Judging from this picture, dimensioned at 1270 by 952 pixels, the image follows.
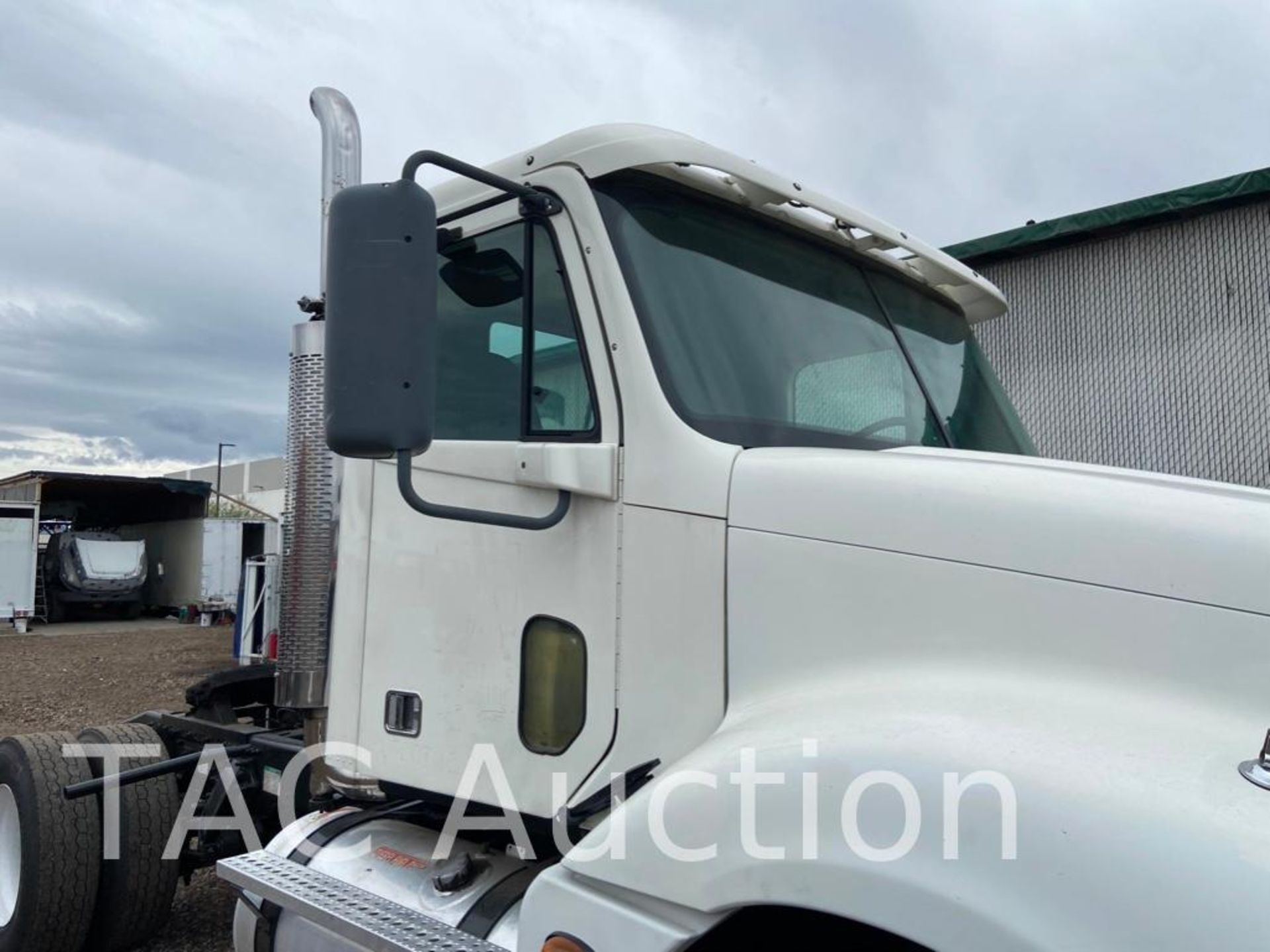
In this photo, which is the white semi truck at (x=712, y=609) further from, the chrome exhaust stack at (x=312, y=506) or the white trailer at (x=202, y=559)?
the white trailer at (x=202, y=559)

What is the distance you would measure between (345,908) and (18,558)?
21158 millimetres

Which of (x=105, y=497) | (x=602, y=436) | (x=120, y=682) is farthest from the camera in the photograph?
(x=105, y=497)

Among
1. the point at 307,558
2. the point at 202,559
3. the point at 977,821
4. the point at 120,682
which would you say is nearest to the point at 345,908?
the point at 307,558

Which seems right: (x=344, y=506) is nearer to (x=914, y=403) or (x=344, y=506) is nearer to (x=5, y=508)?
(x=914, y=403)

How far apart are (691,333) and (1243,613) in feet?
3.84

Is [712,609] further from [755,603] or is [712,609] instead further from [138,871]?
[138,871]

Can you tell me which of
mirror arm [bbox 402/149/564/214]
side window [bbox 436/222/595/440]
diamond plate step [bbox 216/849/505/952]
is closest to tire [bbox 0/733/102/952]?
diamond plate step [bbox 216/849/505/952]

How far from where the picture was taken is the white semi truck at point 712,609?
4.65ft

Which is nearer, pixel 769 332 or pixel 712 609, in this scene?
pixel 712 609

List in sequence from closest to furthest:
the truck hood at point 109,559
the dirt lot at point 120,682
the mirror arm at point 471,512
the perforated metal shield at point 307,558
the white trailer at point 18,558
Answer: the mirror arm at point 471,512 < the perforated metal shield at point 307,558 < the dirt lot at point 120,682 < the white trailer at point 18,558 < the truck hood at point 109,559

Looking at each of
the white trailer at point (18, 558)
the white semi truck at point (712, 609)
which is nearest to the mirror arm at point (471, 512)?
the white semi truck at point (712, 609)

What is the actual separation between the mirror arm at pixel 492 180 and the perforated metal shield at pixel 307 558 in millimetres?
915

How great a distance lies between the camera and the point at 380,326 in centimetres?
183

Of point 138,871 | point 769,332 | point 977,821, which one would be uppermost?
point 769,332
